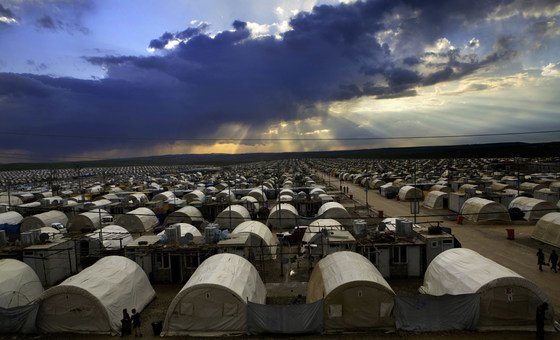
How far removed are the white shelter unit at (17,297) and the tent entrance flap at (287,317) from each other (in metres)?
9.28

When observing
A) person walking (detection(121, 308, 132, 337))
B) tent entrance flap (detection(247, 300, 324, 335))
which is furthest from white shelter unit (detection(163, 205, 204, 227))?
tent entrance flap (detection(247, 300, 324, 335))

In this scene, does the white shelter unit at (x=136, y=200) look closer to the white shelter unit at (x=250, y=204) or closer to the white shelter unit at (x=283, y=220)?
the white shelter unit at (x=250, y=204)

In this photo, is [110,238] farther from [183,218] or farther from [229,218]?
[229,218]

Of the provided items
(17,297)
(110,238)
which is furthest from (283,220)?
(17,297)

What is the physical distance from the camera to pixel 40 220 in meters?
38.0

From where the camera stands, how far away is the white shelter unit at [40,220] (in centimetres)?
3738

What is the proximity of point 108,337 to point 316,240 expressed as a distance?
13028 mm

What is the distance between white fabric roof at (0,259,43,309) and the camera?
18.0m

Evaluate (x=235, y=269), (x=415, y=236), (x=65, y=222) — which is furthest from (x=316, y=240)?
(x=65, y=222)

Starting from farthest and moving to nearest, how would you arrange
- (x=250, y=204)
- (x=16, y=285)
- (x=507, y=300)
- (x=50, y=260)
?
1. (x=250, y=204)
2. (x=50, y=260)
3. (x=16, y=285)
4. (x=507, y=300)

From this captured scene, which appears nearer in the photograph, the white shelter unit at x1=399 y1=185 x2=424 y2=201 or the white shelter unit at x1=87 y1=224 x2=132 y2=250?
the white shelter unit at x1=87 y1=224 x2=132 y2=250

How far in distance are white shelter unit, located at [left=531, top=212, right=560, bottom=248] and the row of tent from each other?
50.6 feet

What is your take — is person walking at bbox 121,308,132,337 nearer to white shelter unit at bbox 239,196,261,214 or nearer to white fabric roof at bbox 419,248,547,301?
white fabric roof at bbox 419,248,547,301

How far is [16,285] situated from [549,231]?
34.1m
